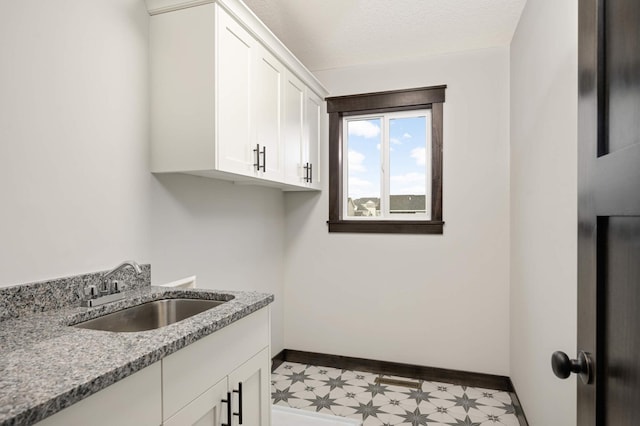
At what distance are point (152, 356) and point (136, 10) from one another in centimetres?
160

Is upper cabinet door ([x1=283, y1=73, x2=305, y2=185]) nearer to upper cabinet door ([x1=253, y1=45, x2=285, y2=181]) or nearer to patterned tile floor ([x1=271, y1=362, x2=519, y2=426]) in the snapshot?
upper cabinet door ([x1=253, y1=45, x2=285, y2=181])

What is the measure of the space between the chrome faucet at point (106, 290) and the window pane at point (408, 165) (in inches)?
84.6

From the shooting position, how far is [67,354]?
87 cm

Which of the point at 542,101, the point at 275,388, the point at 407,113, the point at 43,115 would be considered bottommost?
the point at 275,388

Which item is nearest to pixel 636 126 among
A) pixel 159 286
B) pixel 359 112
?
pixel 159 286

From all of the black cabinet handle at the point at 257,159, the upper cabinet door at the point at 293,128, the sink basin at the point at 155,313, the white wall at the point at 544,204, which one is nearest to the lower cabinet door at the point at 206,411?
the sink basin at the point at 155,313

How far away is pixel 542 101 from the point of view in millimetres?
1800

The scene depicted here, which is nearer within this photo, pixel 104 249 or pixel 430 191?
pixel 104 249

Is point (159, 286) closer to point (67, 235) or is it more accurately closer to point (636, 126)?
point (67, 235)

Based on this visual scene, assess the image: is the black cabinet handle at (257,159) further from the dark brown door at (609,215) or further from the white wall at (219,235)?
the dark brown door at (609,215)

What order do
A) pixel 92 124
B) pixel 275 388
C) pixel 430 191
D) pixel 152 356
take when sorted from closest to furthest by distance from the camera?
pixel 152 356
pixel 92 124
pixel 275 388
pixel 430 191

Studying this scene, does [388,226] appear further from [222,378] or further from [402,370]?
[222,378]

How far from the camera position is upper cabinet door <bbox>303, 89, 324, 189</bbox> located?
9.29ft

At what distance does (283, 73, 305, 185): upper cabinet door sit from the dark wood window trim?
1.51ft
